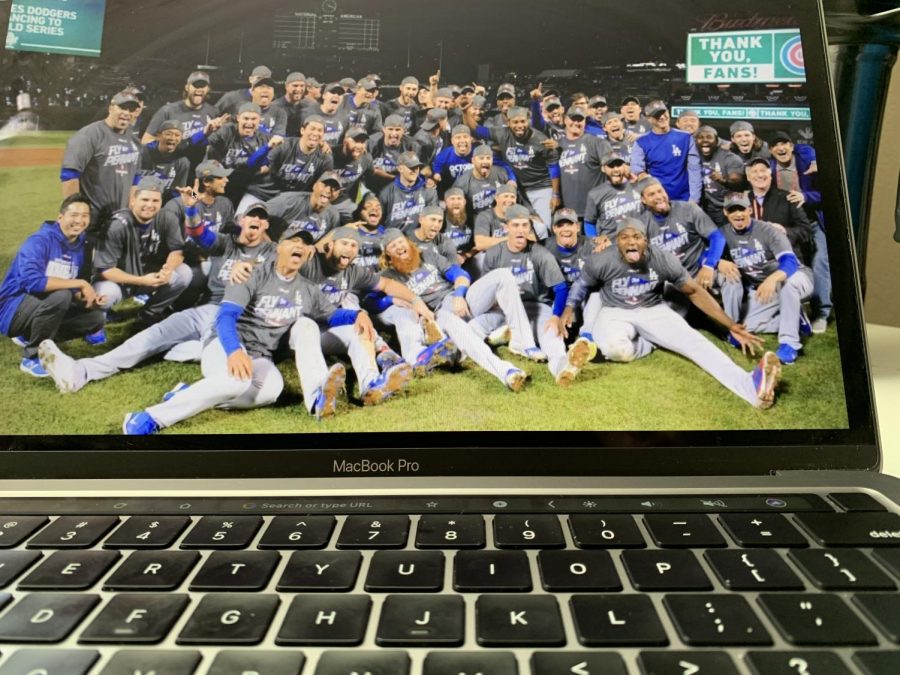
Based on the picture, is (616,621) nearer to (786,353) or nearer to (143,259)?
(786,353)

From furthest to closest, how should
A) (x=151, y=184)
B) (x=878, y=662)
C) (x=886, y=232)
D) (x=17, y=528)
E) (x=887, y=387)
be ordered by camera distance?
1. (x=886, y=232)
2. (x=887, y=387)
3. (x=151, y=184)
4. (x=17, y=528)
5. (x=878, y=662)

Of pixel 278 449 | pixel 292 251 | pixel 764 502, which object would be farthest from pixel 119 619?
pixel 764 502

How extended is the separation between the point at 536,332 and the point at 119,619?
320 millimetres

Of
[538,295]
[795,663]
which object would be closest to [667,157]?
[538,295]

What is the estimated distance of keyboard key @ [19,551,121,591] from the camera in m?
0.34

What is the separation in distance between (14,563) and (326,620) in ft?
0.63

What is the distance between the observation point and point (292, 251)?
0.49 metres

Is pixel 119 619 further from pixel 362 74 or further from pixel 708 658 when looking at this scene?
pixel 362 74

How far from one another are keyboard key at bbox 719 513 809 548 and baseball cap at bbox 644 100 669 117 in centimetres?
31

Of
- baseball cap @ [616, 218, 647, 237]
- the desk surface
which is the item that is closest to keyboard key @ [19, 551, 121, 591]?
baseball cap @ [616, 218, 647, 237]

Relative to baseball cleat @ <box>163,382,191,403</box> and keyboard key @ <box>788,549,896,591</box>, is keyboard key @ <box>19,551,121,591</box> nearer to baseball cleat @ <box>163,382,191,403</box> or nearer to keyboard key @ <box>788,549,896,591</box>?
baseball cleat @ <box>163,382,191,403</box>

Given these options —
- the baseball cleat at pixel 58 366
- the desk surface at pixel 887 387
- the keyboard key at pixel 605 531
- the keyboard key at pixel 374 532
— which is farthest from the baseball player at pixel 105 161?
the desk surface at pixel 887 387

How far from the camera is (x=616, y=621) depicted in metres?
0.31

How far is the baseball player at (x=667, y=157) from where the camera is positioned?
0.50m
